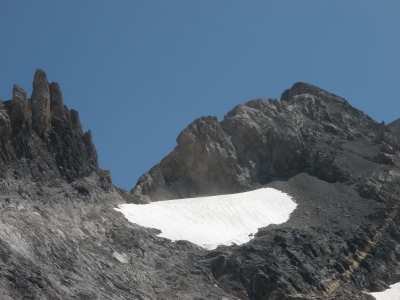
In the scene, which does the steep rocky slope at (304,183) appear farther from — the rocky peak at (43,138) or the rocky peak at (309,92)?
A: the rocky peak at (43,138)

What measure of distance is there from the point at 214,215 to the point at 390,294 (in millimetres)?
12284

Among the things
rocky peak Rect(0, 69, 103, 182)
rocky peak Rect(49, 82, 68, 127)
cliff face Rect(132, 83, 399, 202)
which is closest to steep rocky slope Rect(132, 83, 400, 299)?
cliff face Rect(132, 83, 399, 202)

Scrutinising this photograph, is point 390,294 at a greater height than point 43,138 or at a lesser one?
lesser

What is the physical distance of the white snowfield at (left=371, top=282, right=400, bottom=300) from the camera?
2024 inches

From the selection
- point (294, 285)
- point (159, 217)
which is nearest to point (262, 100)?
point (159, 217)

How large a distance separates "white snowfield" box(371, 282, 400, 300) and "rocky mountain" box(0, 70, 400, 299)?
0.61 m

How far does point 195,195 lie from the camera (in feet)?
212

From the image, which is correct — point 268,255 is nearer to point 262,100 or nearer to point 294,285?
point 294,285

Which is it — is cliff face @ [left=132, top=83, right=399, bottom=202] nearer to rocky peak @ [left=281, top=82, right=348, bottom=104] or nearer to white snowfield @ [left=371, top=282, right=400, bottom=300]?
rocky peak @ [left=281, top=82, right=348, bottom=104]

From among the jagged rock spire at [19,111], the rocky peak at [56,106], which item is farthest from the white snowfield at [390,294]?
the jagged rock spire at [19,111]

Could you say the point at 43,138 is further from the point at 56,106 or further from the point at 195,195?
the point at 195,195

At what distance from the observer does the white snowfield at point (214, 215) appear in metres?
49.6

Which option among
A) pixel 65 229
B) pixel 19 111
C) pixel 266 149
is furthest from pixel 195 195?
pixel 65 229

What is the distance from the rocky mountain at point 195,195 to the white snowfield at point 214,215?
1.29 m
